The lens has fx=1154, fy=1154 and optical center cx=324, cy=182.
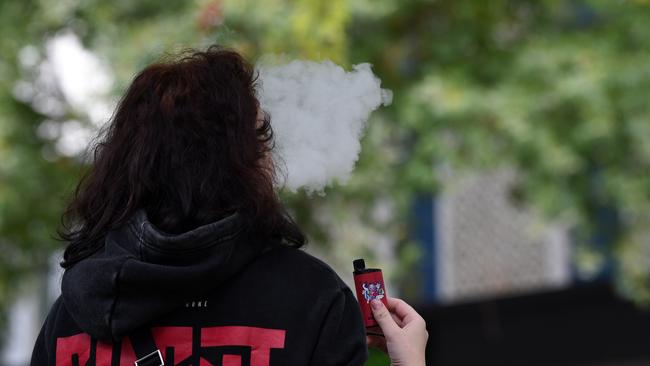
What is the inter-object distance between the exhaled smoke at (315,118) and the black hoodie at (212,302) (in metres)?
0.38

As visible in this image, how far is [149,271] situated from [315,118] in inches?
22.5

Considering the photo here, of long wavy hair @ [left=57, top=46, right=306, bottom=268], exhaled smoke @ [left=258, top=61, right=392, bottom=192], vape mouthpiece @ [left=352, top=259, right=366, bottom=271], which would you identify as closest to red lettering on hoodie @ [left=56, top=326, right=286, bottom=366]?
long wavy hair @ [left=57, top=46, right=306, bottom=268]

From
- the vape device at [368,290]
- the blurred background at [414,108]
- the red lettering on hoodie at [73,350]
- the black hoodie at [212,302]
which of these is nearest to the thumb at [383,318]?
the vape device at [368,290]

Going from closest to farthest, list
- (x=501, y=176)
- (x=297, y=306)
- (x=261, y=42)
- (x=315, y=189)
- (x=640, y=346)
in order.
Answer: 1. (x=297, y=306)
2. (x=315, y=189)
3. (x=261, y=42)
4. (x=640, y=346)
5. (x=501, y=176)

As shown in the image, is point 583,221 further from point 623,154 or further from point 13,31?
point 13,31

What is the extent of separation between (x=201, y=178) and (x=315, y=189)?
0.45 metres

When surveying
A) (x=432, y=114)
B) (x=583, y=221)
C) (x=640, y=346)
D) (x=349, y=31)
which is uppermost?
(x=349, y=31)

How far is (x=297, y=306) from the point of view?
1.82 meters

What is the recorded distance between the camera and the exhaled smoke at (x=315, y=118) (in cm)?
220

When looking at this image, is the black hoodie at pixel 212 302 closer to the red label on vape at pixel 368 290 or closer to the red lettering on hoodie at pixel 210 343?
the red lettering on hoodie at pixel 210 343

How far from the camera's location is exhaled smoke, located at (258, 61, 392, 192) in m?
2.20

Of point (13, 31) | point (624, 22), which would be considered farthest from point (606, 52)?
point (13, 31)

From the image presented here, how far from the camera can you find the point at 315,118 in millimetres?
2219

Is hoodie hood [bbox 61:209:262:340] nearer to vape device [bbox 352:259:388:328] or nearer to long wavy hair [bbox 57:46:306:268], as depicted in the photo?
long wavy hair [bbox 57:46:306:268]
